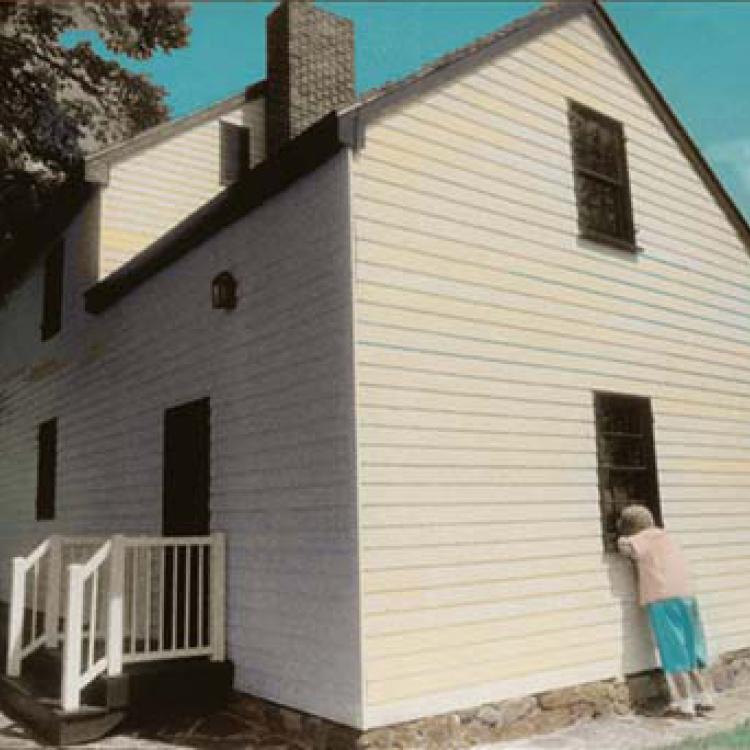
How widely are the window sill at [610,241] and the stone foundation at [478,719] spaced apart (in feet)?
13.8

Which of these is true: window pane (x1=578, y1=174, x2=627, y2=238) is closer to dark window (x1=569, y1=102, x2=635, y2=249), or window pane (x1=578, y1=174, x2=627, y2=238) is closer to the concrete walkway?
dark window (x1=569, y1=102, x2=635, y2=249)

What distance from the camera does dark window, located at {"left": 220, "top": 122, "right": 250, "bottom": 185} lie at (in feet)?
43.9

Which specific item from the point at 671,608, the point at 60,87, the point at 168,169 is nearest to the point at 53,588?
the point at 671,608

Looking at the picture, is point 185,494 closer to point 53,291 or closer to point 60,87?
point 53,291

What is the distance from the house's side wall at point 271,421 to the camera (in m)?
5.94

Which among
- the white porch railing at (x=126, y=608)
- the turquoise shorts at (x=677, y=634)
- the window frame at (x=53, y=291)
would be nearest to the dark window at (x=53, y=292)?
the window frame at (x=53, y=291)

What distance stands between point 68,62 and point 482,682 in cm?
1434

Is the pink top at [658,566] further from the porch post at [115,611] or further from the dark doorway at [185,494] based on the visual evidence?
the porch post at [115,611]

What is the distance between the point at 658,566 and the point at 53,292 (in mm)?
10372

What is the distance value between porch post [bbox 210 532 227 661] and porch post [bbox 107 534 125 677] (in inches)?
34.3

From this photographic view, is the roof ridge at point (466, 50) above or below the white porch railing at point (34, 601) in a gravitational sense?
Result: above

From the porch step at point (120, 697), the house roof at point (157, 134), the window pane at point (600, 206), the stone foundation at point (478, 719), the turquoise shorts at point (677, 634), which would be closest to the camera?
the stone foundation at point (478, 719)

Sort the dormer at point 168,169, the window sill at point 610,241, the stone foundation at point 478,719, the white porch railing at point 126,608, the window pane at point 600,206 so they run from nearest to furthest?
the stone foundation at point 478,719 → the white porch railing at point 126,608 → the window sill at point 610,241 → the window pane at point 600,206 → the dormer at point 168,169

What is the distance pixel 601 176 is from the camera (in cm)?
848
